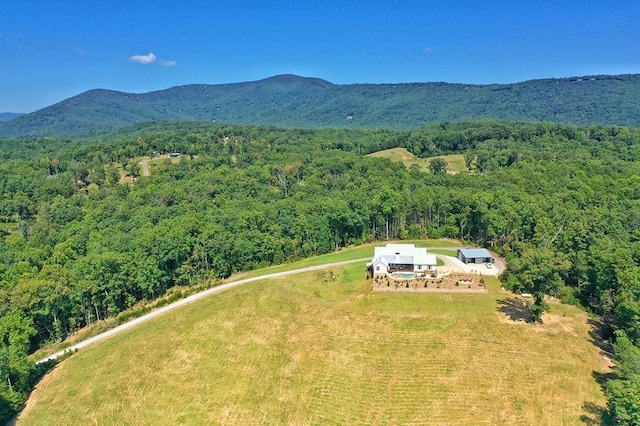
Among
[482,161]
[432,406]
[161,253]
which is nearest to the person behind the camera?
[432,406]

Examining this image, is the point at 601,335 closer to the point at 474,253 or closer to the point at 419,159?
the point at 474,253

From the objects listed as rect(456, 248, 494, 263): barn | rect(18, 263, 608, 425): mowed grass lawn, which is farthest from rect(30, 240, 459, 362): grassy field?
rect(18, 263, 608, 425): mowed grass lawn

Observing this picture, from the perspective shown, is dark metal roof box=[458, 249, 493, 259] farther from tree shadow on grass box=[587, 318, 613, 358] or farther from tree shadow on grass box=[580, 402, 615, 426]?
tree shadow on grass box=[580, 402, 615, 426]

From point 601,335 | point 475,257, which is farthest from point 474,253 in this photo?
point 601,335

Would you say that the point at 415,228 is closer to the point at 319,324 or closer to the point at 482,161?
the point at 319,324

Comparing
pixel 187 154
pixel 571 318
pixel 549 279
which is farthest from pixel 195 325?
pixel 187 154

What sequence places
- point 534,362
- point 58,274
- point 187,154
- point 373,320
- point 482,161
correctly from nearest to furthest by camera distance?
point 534,362
point 373,320
point 58,274
point 482,161
point 187,154

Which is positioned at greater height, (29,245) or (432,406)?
(29,245)
